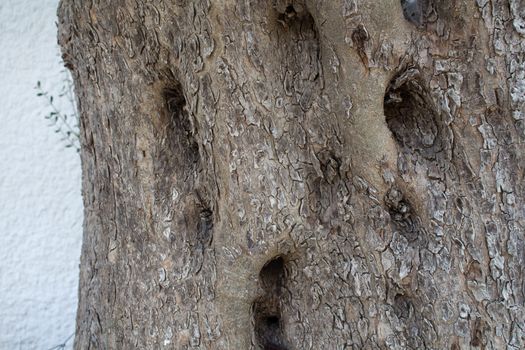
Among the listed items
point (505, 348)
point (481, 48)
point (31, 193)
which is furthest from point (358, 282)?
point (31, 193)

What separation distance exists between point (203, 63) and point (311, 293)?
69cm

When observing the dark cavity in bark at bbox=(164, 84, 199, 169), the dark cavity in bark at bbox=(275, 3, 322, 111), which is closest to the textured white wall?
the dark cavity in bark at bbox=(164, 84, 199, 169)

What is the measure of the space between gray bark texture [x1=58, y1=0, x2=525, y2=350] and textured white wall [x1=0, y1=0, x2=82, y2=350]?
5.83ft

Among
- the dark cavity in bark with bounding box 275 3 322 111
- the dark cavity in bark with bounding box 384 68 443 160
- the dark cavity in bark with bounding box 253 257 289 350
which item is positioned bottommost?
the dark cavity in bark with bounding box 253 257 289 350

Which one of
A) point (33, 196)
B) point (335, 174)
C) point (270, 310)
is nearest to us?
point (335, 174)

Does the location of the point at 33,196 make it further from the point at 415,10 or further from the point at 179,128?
the point at 415,10

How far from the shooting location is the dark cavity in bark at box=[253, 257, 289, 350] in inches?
72.7

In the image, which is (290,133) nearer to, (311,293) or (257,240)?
(257,240)

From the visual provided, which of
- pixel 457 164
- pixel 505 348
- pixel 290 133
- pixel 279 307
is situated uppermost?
pixel 290 133

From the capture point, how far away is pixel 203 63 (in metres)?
1.72

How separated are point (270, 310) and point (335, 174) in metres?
0.44

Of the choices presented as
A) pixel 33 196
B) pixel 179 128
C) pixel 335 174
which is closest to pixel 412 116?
pixel 335 174

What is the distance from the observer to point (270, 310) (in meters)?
Answer: 1.88

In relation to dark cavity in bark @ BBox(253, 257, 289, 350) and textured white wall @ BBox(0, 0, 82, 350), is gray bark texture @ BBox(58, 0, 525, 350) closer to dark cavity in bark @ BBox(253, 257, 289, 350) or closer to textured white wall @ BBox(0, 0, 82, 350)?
dark cavity in bark @ BBox(253, 257, 289, 350)
